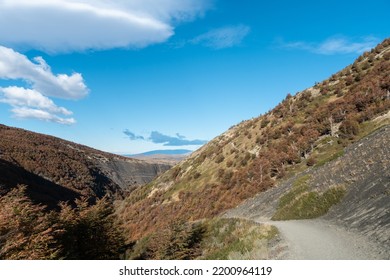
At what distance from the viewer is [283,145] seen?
122 feet

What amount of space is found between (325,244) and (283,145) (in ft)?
86.4

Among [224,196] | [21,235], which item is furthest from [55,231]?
[224,196]

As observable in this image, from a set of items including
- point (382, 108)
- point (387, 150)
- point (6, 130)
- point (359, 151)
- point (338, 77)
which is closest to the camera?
point (387, 150)

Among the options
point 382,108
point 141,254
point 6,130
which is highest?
Answer: point 6,130

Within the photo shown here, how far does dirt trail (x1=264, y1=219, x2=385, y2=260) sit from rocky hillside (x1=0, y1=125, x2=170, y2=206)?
69.8m

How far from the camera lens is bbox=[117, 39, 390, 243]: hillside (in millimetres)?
31812

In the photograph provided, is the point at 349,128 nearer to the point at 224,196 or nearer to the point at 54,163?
the point at 224,196

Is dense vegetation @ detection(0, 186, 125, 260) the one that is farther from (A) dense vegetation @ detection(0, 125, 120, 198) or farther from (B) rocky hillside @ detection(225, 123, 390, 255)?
(A) dense vegetation @ detection(0, 125, 120, 198)

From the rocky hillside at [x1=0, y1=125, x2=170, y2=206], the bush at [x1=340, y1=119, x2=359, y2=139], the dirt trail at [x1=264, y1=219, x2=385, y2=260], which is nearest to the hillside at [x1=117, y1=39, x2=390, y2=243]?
the bush at [x1=340, y1=119, x2=359, y2=139]

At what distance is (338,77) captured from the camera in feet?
151

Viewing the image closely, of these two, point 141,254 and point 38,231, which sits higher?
point 38,231

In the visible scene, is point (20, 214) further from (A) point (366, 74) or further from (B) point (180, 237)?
(A) point (366, 74)

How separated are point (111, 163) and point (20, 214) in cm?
15822
